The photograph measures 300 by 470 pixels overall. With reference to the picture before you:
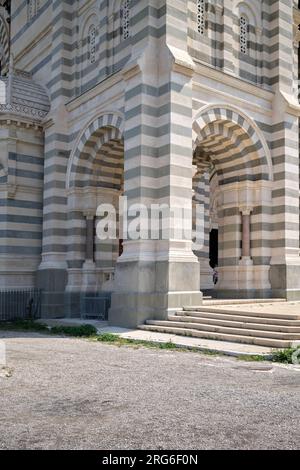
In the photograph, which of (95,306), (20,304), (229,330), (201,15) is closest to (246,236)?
(95,306)

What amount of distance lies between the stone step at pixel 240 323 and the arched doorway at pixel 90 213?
487 centimetres

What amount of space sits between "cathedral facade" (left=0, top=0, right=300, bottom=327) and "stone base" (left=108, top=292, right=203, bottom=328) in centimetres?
4

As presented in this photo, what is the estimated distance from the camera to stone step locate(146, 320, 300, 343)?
10992 millimetres

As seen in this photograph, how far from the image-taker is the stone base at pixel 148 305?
46.4ft

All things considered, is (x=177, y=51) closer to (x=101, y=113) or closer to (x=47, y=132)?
(x=101, y=113)

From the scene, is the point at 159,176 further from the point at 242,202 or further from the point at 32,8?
the point at 32,8

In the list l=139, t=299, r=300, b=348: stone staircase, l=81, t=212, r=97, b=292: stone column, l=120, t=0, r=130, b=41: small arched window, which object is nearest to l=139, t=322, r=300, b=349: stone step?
l=139, t=299, r=300, b=348: stone staircase

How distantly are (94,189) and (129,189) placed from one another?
369cm

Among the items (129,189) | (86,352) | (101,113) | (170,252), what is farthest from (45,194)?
(86,352)

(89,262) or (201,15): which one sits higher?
(201,15)

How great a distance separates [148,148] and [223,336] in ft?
20.2

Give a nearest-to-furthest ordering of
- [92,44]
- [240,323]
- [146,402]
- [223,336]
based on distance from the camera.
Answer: [146,402] → [223,336] → [240,323] → [92,44]

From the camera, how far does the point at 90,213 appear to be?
18438 mm

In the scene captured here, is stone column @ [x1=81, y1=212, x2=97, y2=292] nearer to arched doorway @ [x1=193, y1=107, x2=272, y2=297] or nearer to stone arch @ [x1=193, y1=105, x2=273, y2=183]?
arched doorway @ [x1=193, y1=107, x2=272, y2=297]
